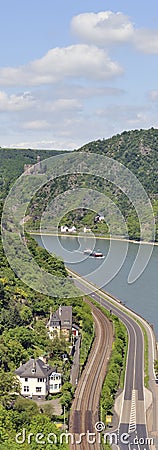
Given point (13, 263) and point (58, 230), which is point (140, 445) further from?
point (58, 230)

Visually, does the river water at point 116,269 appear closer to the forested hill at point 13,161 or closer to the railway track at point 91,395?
the railway track at point 91,395

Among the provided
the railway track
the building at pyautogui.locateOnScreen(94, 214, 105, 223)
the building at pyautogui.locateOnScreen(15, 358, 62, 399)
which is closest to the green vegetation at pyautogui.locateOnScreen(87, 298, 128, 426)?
the railway track

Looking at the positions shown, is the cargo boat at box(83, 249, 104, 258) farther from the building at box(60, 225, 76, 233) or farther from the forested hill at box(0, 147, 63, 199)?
the forested hill at box(0, 147, 63, 199)

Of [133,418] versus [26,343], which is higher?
[26,343]

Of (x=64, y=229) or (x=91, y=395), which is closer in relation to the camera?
(x=91, y=395)

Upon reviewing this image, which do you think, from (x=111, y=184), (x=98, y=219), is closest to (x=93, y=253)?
(x=98, y=219)

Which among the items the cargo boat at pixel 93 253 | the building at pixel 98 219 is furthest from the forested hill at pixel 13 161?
the cargo boat at pixel 93 253

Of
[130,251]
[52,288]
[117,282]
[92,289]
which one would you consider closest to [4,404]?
[52,288]

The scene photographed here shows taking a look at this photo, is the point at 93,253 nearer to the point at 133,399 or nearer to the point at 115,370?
the point at 115,370
